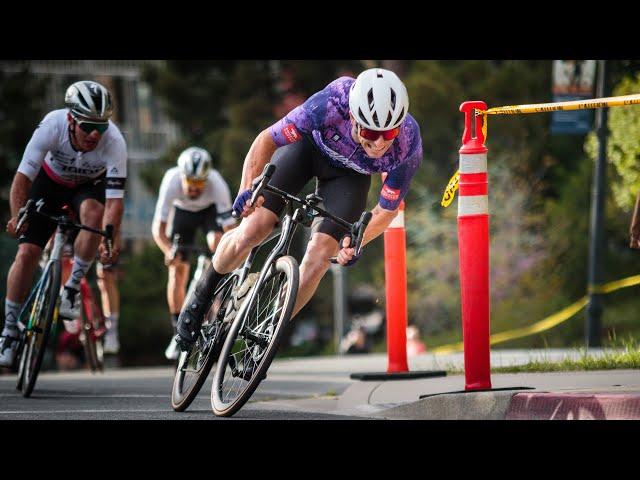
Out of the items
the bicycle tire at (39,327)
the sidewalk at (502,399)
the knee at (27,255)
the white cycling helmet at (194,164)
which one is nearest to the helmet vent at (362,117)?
the sidewalk at (502,399)

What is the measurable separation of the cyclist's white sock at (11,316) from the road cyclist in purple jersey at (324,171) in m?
2.25

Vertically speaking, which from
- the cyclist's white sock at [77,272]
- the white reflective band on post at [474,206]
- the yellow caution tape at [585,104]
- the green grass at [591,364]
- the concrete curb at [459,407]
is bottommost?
the green grass at [591,364]

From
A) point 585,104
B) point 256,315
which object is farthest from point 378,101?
point 256,315

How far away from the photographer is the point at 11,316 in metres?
10.6

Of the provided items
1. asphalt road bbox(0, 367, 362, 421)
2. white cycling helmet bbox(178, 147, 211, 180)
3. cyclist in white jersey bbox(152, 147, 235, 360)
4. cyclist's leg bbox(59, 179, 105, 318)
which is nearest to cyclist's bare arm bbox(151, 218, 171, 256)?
cyclist in white jersey bbox(152, 147, 235, 360)

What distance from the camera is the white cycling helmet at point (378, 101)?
772cm

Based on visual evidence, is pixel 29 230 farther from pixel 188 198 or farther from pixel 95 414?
pixel 188 198

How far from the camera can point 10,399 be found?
1016 centimetres

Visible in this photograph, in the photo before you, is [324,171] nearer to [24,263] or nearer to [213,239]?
[24,263]

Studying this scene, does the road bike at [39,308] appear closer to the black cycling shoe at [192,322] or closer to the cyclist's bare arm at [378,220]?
the black cycling shoe at [192,322]

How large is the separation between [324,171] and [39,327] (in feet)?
9.53

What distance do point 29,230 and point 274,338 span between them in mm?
3935
